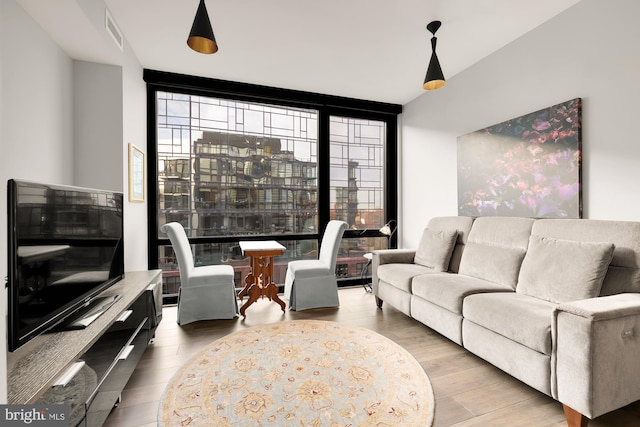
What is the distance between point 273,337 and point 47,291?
1.61 metres

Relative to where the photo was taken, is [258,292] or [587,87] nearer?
[587,87]

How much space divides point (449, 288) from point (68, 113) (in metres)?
3.41

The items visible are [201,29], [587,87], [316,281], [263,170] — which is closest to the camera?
[201,29]

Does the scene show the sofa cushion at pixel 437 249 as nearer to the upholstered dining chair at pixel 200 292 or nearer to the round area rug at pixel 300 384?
the round area rug at pixel 300 384

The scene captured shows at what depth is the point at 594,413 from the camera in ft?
4.69

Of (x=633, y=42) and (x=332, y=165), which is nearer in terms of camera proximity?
(x=633, y=42)

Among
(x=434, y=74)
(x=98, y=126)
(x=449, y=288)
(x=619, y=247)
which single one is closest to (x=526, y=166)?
(x=619, y=247)

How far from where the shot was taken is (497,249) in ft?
8.60

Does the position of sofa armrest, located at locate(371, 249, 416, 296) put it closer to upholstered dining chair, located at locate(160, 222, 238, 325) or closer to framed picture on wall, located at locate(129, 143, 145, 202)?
upholstered dining chair, located at locate(160, 222, 238, 325)

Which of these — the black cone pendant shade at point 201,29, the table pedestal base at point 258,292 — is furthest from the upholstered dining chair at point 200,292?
the black cone pendant shade at point 201,29

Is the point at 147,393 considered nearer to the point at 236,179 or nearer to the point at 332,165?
the point at 236,179

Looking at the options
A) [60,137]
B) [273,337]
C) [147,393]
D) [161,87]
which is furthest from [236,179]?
[147,393]

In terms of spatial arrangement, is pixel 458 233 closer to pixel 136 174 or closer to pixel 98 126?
pixel 136 174

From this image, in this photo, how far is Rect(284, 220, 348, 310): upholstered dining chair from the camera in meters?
3.28
